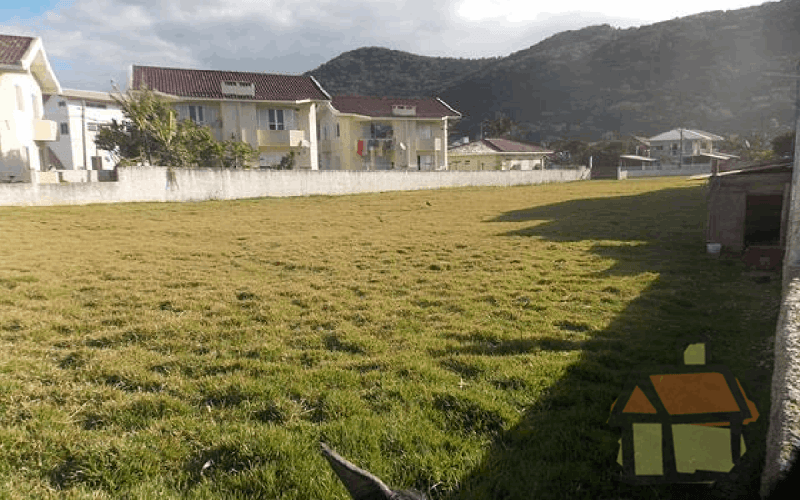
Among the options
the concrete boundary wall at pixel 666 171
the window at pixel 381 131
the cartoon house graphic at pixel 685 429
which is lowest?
the cartoon house graphic at pixel 685 429

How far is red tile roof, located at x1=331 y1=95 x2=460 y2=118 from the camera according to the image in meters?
43.1

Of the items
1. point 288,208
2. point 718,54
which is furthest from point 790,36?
point 288,208

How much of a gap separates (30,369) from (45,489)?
2.09 meters

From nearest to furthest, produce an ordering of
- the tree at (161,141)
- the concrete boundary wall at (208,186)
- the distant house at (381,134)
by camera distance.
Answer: the concrete boundary wall at (208,186) → the tree at (161,141) → the distant house at (381,134)

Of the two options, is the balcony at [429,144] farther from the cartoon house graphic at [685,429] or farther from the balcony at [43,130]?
the cartoon house graphic at [685,429]

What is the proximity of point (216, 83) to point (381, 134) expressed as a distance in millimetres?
14448

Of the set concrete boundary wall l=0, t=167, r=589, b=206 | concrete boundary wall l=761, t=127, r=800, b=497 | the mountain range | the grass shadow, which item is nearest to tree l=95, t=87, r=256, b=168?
A: concrete boundary wall l=0, t=167, r=589, b=206

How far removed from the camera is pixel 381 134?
1737 inches

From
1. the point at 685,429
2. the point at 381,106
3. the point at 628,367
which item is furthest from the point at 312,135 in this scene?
the point at 685,429

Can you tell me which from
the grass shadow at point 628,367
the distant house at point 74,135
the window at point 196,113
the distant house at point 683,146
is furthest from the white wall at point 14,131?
the distant house at point 683,146

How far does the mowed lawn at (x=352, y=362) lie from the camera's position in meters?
2.93

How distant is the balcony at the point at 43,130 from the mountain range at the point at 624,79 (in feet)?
266

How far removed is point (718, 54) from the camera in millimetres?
115562

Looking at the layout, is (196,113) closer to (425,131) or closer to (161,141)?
(161,141)
